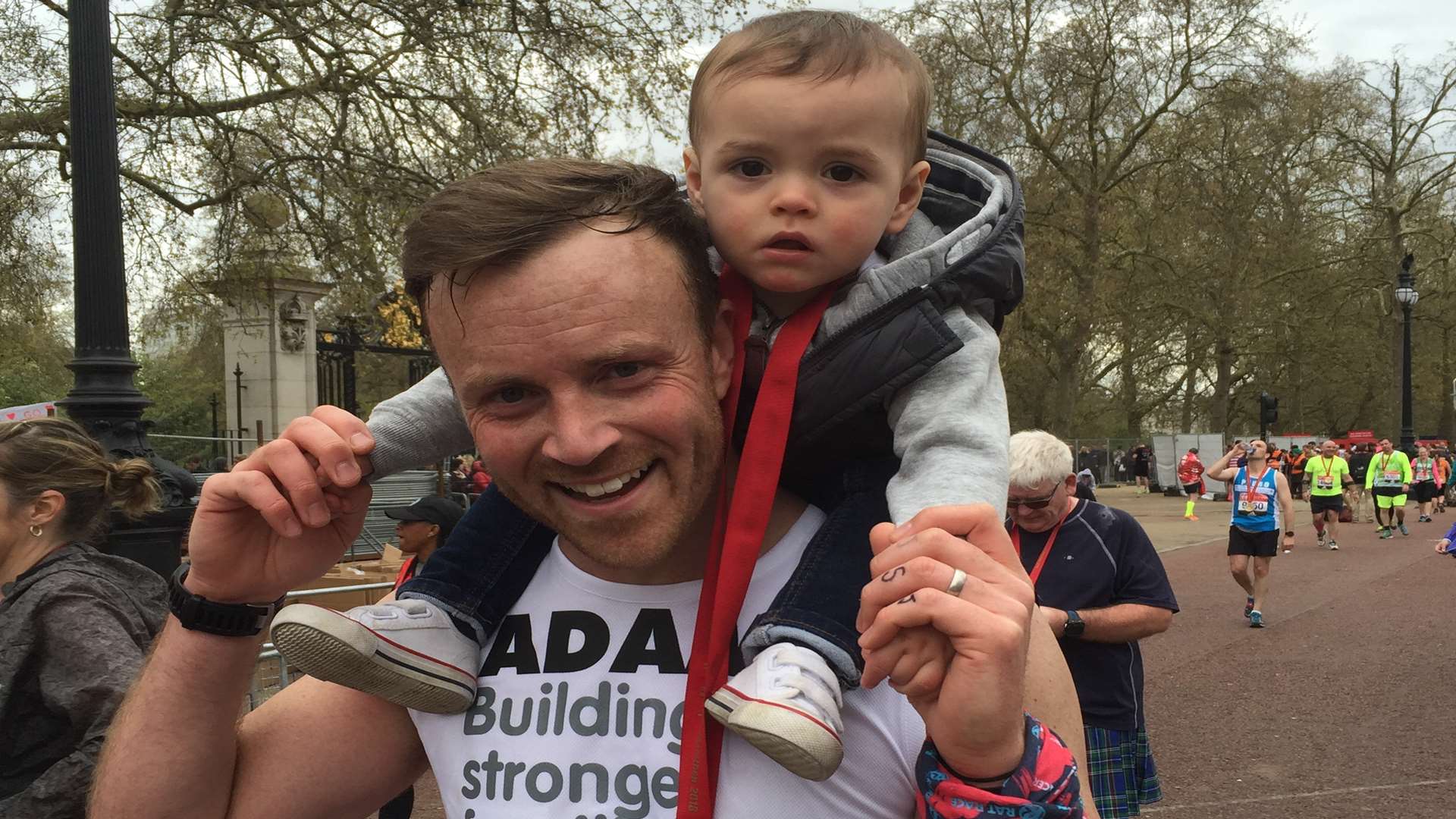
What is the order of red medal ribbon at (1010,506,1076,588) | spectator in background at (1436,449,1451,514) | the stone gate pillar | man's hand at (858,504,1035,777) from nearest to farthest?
1. man's hand at (858,504,1035,777)
2. red medal ribbon at (1010,506,1076,588)
3. the stone gate pillar
4. spectator in background at (1436,449,1451,514)

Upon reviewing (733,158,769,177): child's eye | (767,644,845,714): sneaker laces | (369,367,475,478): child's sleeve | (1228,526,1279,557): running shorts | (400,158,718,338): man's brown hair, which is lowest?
(1228,526,1279,557): running shorts

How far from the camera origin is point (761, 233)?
1633 millimetres

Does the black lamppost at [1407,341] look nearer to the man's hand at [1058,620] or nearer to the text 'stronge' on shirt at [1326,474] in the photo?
the text 'stronge' on shirt at [1326,474]

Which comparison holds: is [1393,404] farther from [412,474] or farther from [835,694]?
[835,694]

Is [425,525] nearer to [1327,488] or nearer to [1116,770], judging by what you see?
[1116,770]

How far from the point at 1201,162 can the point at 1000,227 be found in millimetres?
25988

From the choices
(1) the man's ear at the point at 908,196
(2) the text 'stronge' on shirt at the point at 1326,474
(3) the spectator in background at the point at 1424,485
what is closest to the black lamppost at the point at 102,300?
(1) the man's ear at the point at 908,196

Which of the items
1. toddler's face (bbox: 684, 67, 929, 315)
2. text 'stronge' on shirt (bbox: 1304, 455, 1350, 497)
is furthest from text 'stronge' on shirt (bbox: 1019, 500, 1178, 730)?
text 'stronge' on shirt (bbox: 1304, 455, 1350, 497)

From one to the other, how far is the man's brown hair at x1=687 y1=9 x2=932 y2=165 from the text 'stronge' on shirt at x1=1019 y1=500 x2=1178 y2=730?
122 inches

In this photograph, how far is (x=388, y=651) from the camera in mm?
1529

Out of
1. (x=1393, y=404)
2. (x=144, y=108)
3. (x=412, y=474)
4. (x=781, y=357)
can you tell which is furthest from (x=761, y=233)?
(x=1393, y=404)

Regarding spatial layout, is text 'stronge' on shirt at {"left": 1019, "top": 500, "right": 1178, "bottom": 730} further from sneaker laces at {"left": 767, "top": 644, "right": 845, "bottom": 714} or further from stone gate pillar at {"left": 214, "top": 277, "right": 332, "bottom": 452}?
stone gate pillar at {"left": 214, "top": 277, "right": 332, "bottom": 452}

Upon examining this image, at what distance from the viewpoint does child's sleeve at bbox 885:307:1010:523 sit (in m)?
1.44

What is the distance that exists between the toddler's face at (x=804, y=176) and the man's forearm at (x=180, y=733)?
878 mm
